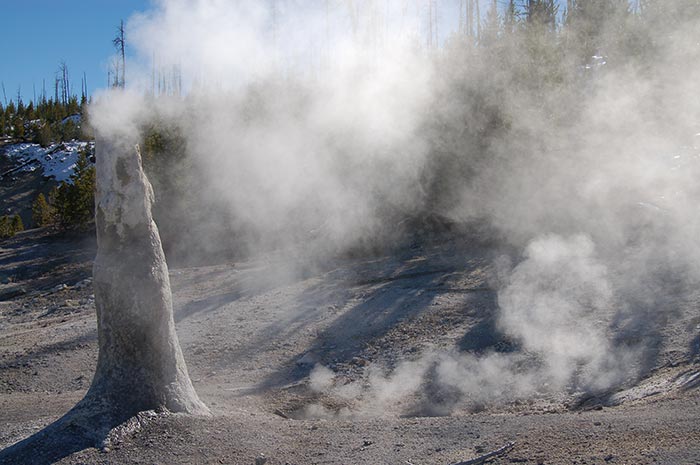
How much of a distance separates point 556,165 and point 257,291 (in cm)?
795

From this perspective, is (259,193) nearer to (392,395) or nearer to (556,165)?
(556,165)

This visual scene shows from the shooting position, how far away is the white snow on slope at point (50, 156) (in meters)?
36.3

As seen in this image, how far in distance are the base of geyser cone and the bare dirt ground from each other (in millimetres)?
379

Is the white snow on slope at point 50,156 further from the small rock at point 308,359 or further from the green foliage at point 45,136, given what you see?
the small rock at point 308,359

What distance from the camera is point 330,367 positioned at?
8609 millimetres

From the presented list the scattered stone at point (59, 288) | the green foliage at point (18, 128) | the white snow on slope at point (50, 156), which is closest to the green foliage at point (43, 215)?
the white snow on slope at point (50, 156)

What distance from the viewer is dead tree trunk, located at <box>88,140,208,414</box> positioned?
5.61 meters

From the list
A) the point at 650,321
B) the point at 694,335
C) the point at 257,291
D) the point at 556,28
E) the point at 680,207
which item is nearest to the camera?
the point at 694,335

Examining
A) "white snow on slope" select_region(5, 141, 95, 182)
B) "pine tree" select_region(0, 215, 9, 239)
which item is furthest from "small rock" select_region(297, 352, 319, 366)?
"white snow on slope" select_region(5, 141, 95, 182)

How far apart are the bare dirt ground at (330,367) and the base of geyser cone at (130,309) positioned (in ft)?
1.24

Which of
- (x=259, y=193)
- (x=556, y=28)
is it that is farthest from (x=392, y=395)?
(x=556, y=28)

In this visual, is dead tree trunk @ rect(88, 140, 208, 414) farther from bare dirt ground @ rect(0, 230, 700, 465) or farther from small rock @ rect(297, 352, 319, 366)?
small rock @ rect(297, 352, 319, 366)

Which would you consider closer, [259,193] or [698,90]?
[698,90]

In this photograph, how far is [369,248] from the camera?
14.8 metres
